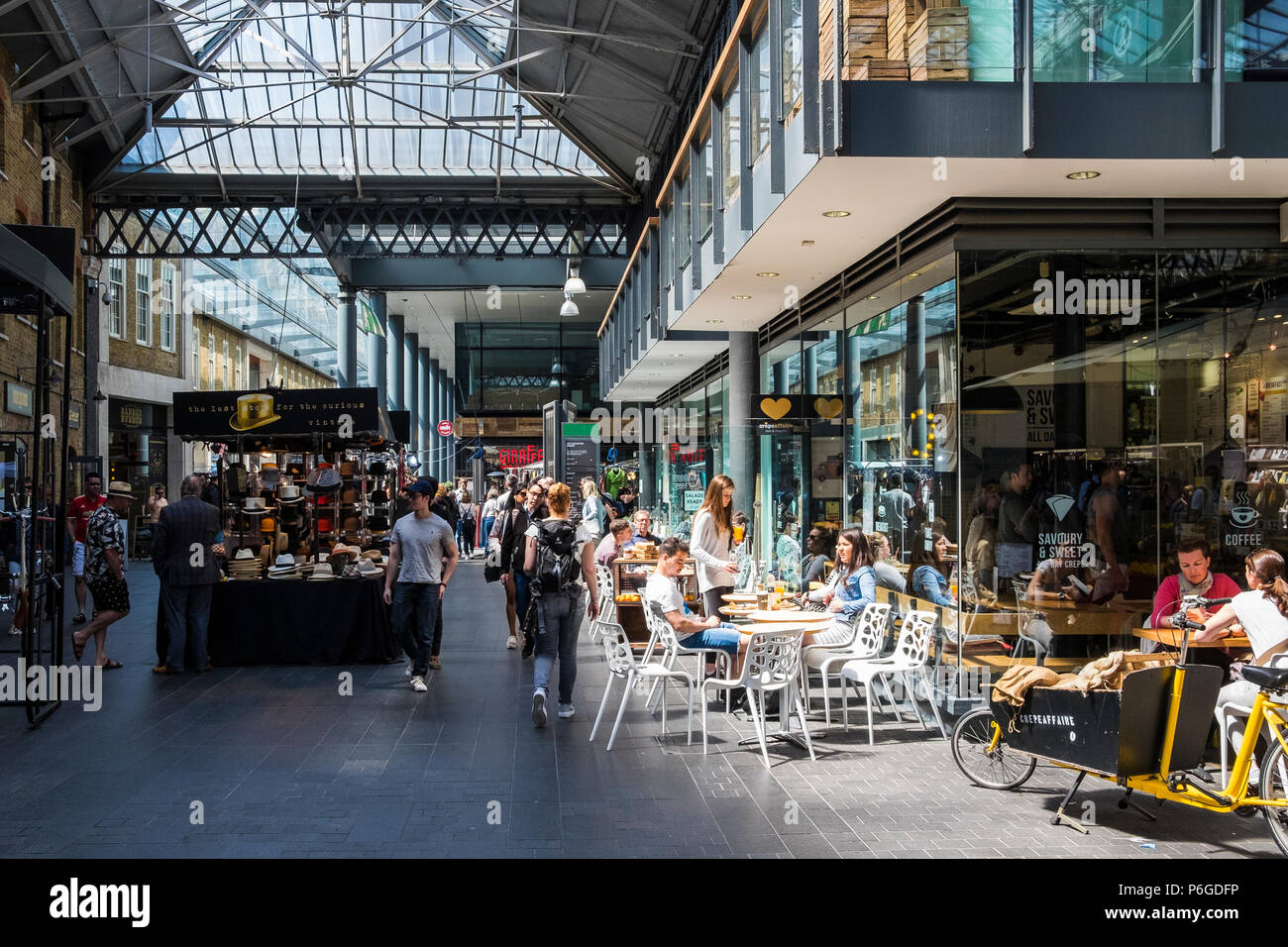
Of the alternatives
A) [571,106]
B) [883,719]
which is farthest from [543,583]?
[571,106]

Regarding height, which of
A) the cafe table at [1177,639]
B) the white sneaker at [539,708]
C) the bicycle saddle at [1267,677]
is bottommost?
the white sneaker at [539,708]

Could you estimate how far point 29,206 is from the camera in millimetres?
23234

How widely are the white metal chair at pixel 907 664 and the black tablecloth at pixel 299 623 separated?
210 inches

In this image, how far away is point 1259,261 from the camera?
9000 mm

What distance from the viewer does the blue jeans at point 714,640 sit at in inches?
323

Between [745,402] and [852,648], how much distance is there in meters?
8.50

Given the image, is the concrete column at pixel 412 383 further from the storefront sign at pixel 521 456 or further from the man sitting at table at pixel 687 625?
the man sitting at table at pixel 687 625

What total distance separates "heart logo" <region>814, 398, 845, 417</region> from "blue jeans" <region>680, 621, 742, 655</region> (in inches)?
179

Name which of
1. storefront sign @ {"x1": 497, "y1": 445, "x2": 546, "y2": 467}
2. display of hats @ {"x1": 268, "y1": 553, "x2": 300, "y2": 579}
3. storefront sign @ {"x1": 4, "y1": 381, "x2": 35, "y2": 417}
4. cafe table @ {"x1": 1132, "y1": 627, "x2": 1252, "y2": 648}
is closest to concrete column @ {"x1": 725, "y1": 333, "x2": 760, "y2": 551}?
display of hats @ {"x1": 268, "y1": 553, "x2": 300, "y2": 579}

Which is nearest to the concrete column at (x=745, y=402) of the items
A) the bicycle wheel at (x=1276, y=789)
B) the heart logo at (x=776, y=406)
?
the heart logo at (x=776, y=406)

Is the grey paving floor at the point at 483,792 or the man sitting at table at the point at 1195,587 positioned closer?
the grey paving floor at the point at 483,792

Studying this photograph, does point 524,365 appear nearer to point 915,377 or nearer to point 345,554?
point 345,554

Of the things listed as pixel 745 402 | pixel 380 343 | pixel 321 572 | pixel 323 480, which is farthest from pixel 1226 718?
pixel 380 343

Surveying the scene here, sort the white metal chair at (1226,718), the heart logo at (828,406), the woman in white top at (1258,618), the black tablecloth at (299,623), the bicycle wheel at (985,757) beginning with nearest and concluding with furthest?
the white metal chair at (1226,718) → the woman in white top at (1258,618) → the bicycle wheel at (985,757) → the black tablecloth at (299,623) → the heart logo at (828,406)
